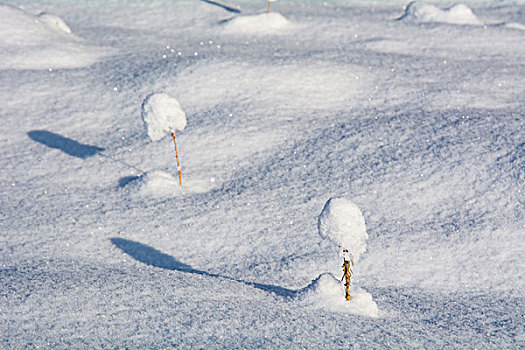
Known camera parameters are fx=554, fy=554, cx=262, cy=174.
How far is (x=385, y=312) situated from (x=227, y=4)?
12.6 m

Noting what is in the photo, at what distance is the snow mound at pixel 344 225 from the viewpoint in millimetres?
4121

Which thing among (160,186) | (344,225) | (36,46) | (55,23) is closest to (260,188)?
(160,186)

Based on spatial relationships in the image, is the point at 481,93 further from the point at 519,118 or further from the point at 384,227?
the point at 384,227

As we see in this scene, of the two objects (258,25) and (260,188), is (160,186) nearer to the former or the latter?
Answer: (260,188)

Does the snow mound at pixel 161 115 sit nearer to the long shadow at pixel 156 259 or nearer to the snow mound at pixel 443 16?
the long shadow at pixel 156 259

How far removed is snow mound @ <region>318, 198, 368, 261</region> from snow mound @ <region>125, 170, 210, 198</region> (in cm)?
295

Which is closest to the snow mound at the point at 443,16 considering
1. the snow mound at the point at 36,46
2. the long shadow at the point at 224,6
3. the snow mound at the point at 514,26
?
the snow mound at the point at 514,26

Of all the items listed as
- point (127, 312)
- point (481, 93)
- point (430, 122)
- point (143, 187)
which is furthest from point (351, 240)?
point (481, 93)

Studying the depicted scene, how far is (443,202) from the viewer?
6.23 meters

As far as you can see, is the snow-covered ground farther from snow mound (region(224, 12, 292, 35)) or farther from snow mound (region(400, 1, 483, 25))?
snow mound (region(400, 1, 483, 25))

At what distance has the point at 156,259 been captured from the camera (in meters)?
5.61

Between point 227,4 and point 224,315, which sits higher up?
point 227,4

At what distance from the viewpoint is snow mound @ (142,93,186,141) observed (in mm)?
6605

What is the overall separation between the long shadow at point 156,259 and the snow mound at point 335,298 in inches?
18.2
